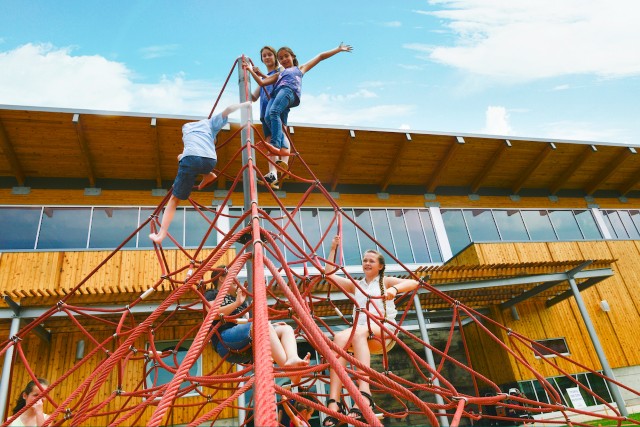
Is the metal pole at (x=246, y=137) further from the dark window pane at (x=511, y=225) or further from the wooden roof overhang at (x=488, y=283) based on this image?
the dark window pane at (x=511, y=225)

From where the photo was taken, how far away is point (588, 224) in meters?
15.3

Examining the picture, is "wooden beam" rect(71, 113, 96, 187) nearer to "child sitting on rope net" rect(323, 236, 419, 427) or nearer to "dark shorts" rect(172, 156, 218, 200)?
"dark shorts" rect(172, 156, 218, 200)

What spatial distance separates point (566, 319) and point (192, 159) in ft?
43.0

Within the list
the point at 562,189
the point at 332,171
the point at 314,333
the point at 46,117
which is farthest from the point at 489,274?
the point at 46,117

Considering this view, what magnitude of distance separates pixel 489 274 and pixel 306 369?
879cm

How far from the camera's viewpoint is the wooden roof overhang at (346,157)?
1049cm

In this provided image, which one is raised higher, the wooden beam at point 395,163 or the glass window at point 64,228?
the wooden beam at point 395,163

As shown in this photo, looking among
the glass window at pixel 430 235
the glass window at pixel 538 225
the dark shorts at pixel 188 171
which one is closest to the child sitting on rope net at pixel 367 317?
the dark shorts at pixel 188 171

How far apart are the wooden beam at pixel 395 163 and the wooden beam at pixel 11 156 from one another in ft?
34.0

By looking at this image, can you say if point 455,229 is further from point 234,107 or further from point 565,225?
point 234,107

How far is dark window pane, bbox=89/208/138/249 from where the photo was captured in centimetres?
1074

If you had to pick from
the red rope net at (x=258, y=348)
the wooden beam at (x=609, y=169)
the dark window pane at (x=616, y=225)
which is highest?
the wooden beam at (x=609, y=169)

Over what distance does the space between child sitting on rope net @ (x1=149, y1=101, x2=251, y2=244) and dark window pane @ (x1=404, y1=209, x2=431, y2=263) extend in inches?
398

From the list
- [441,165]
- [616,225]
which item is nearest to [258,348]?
[441,165]
